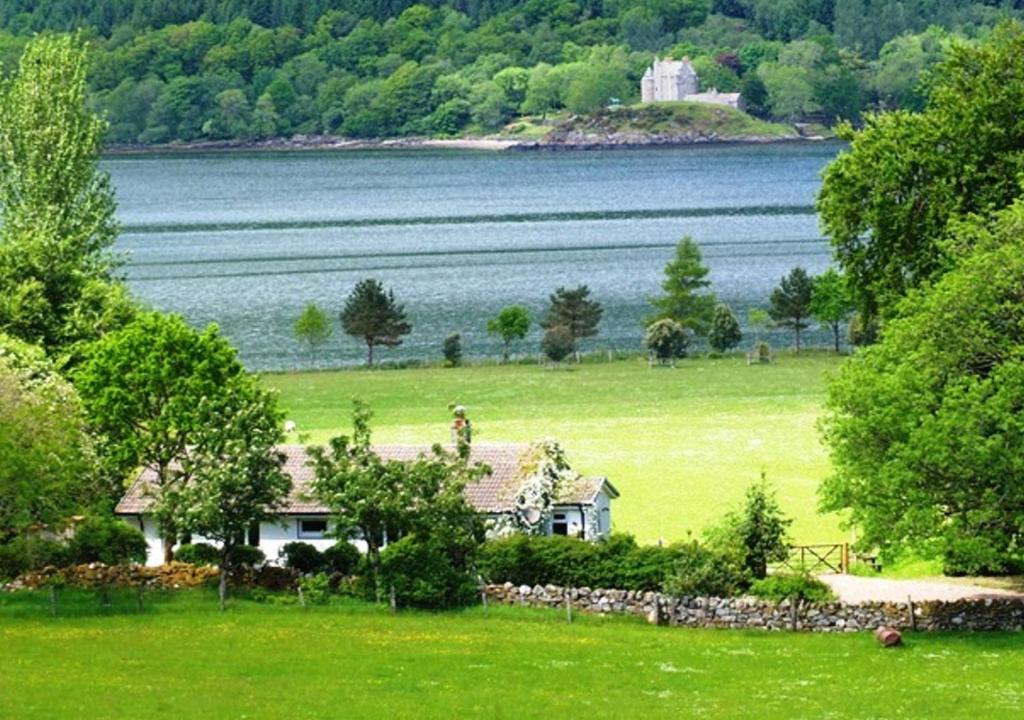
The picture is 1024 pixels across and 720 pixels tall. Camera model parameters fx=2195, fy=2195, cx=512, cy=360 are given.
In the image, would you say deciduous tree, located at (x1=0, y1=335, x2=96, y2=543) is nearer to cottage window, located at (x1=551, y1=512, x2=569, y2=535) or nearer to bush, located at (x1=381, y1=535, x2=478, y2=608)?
bush, located at (x1=381, y1=535, x2=478, y2=608)

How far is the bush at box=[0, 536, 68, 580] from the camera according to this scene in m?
54.3

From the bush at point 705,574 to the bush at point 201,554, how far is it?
11.8 metres

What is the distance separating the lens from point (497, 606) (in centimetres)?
5325

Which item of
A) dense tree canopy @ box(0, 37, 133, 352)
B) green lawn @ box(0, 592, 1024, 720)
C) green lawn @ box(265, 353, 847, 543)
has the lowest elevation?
green lawn @ box(0, 592, 1024, 720)

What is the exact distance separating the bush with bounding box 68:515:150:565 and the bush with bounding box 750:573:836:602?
16.1m

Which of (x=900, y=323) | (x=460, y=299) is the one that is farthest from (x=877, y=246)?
(x=460, y=299)

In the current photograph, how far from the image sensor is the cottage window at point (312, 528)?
59.0 meters

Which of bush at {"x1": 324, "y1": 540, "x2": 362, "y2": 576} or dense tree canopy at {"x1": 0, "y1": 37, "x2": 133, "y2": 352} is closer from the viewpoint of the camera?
bush at {"x1": 324, "y1": 540, "x2": 362, "y2": 576}

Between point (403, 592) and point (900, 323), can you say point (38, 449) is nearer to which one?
point (403, 592)

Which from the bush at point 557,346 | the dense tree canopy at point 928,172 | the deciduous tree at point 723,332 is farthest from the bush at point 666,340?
the dense tree canopy at point 928,172

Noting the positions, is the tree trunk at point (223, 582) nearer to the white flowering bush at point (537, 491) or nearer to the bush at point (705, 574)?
the white flowering bush at point (537, 491)

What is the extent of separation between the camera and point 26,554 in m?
54.4

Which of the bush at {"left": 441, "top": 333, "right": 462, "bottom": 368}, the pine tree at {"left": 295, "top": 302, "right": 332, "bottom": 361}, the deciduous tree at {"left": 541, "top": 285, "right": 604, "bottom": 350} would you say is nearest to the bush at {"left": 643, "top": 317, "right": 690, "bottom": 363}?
the deciduous tree at {"left": 541, "top": 285, "right": 604, "bottom": 350}

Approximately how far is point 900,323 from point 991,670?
12.1 m
